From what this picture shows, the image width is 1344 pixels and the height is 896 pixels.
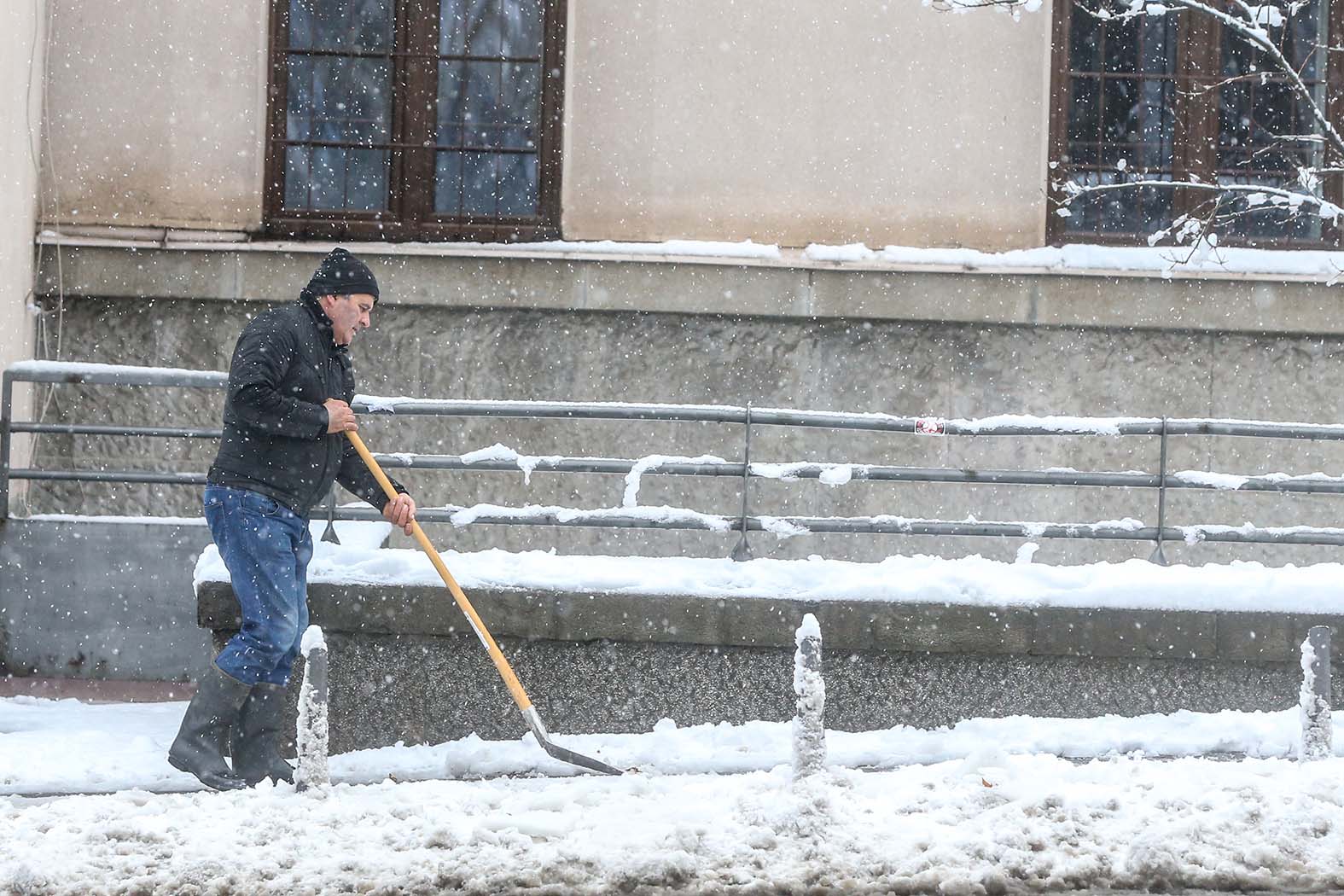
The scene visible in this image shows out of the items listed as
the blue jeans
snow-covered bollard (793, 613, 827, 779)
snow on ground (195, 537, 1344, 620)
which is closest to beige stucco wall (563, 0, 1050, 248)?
snow on ground (195, 537, 1344, 620)

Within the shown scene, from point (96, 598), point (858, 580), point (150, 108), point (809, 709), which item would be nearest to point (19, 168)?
point (150, 108)

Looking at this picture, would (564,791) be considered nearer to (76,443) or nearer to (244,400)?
(244,400)

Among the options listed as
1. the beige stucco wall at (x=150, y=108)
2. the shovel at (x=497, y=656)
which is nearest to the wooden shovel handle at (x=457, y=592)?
the shovel at (x=497, y=656)

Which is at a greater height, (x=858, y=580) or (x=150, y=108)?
(x=150, y=108)

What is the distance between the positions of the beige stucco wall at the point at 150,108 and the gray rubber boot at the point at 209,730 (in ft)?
16.1

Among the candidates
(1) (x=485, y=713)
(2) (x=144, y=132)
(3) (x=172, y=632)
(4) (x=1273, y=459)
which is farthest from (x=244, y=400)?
(4) (x=1273, y=459)

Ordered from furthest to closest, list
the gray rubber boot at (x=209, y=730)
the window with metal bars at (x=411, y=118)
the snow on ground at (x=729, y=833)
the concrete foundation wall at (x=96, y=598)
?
the window with metal bars at (x=411, y=118), the concrete foundation wall at (x=96, y=598), the gray rubber boot at (x=209, y=730), the snow on ground at (x=729, y=833)

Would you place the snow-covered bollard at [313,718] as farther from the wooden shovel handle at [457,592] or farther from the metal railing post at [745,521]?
the metal railing post at [745,521]

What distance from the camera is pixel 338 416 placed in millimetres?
6184

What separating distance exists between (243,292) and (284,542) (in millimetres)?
4292

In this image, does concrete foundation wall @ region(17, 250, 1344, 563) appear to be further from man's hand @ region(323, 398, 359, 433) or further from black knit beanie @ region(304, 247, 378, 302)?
man's hand @ region(323, 398, 359, 433)

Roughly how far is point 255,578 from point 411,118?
5.17 m

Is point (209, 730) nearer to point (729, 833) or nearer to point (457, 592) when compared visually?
point (457, 592)

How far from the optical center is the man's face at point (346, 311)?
6.39m
